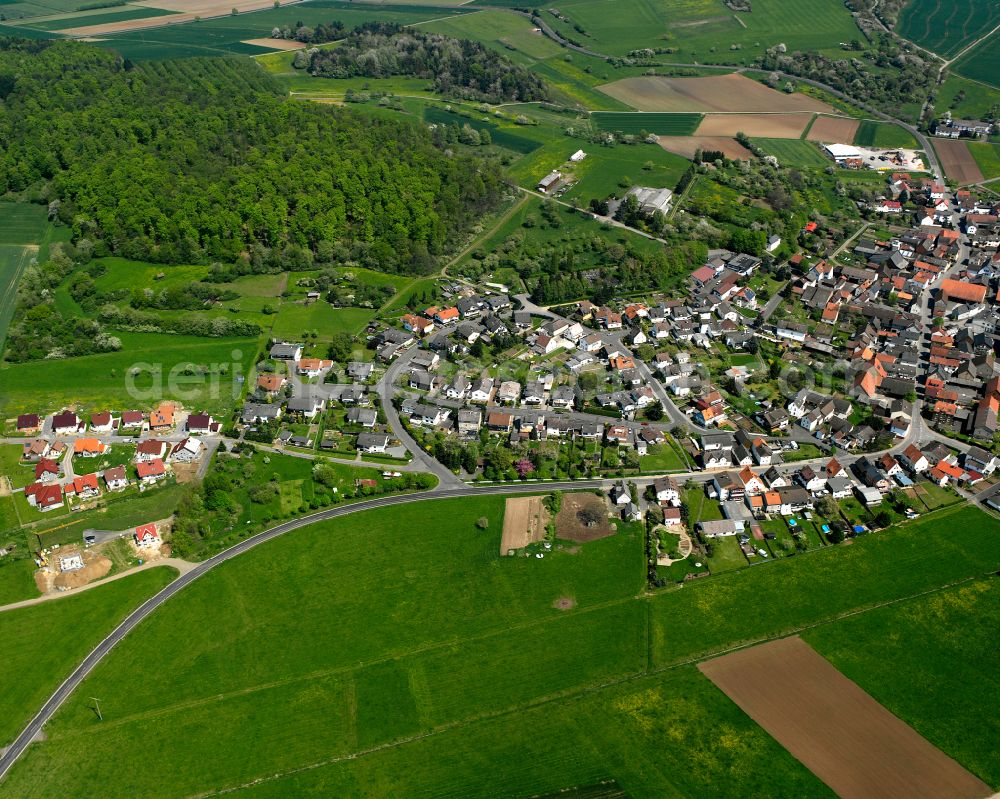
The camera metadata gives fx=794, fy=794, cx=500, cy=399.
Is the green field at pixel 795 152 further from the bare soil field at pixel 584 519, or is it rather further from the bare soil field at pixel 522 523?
the bare soil field at pixel 522 523

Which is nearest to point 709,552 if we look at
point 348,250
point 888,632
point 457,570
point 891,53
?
point 888,632

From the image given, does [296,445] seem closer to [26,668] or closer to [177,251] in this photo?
[26,668]

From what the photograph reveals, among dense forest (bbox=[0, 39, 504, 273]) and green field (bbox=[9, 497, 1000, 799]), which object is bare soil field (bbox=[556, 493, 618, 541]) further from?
dense forest (bbox=[0, 39, 504, 273])

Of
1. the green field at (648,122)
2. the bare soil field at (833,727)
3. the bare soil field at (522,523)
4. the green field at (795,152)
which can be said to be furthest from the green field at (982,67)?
the bare soil field at (833,727)

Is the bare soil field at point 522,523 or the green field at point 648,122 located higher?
the green field at point 648,122

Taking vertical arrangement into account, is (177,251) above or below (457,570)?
above

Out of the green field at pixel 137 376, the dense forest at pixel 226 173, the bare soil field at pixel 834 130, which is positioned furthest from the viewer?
the bare soil field at pixel 834 130

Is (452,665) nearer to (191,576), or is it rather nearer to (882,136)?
(191,576)
